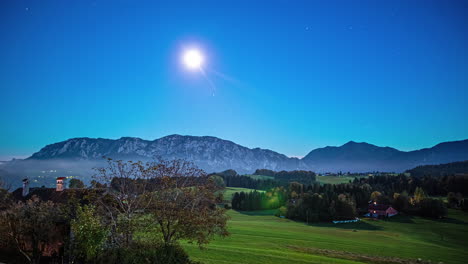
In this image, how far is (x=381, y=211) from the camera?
329 ft

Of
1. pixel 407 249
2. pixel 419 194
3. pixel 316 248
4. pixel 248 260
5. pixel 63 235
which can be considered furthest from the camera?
pixel 419 194

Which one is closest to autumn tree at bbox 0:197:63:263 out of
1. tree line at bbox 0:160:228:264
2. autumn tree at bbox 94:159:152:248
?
tree line at bbox 0:160:228:264

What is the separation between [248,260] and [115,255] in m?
12.0

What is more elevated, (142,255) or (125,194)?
(125,194)

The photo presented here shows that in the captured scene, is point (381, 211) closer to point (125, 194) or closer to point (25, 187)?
point (125, 194)

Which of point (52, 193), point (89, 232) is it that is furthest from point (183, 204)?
point (52, 193)

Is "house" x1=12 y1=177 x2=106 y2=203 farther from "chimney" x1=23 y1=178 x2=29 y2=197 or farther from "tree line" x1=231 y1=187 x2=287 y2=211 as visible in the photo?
"tree line" x1=231 y1=187 x2=287 y2=211

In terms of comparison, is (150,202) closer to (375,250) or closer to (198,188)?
(198,188)

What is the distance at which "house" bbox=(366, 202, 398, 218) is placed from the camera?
99.2m

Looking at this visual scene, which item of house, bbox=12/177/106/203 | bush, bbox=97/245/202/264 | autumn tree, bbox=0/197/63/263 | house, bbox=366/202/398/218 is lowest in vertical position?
house, bbox=366/202/398/218

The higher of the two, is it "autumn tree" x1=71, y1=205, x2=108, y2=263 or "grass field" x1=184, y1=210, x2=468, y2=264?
"autumn tree" x1=71, y1=205, x2=108, y2=263

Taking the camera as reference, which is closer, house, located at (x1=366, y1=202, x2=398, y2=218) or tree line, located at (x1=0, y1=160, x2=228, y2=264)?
tree line, located at (x1=0, y1=160, x2=228, y2=264)

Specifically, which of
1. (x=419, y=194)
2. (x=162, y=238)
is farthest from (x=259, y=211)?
(x=162, y=238)

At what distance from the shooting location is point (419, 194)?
349ft
